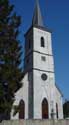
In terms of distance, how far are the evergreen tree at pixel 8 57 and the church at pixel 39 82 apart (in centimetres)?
1250

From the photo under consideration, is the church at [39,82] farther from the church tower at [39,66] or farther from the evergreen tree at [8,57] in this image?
the evergreen tree at [8,57]

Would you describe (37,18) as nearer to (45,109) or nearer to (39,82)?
(39,82)

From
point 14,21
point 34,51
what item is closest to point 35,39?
point 34,51

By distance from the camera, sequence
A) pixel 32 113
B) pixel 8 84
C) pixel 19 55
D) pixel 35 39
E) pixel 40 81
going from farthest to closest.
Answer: pixel 35 39
pixel 40 81
pixel 32 113
pixel 19 55
pixel 8 84

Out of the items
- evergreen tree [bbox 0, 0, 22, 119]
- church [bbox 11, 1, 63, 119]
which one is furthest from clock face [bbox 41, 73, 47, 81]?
evergreen tree [bbox 0, 0, 22, 119]

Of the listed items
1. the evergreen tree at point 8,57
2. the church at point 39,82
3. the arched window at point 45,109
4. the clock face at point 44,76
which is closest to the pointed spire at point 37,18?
the church at point 39,82

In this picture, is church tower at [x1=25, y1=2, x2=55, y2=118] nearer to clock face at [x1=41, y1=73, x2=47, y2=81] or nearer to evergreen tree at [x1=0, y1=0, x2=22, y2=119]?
clock face at [x1=41, y1=73, x2=47, y2=81]

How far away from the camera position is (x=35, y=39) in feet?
111

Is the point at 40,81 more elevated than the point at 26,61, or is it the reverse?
the point at 26,61

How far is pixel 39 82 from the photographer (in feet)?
103

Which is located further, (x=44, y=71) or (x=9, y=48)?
(x=44, y=71)

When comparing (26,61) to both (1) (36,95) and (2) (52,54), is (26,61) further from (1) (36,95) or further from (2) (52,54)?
(1) (36,95)

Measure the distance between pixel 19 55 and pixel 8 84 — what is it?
106 inches

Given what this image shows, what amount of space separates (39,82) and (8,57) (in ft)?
51.3
